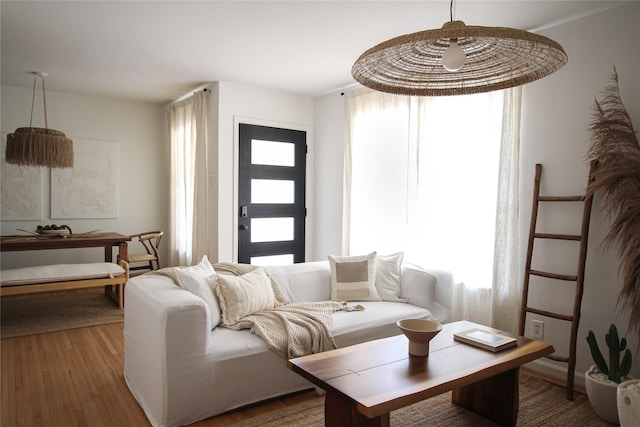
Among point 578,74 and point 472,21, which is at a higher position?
point 472,21

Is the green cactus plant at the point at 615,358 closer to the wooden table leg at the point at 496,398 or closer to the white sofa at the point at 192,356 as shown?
the wooden table leg at the point at 496,398

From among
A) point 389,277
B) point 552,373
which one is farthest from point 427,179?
point 552,373

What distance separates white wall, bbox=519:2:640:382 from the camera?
2783mm

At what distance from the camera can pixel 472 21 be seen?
317 cm

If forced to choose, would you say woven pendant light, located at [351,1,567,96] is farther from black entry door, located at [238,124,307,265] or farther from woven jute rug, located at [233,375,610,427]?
black entry door, located at [238,124,307,265]

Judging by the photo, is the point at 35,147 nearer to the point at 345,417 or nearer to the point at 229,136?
the point at 229,136

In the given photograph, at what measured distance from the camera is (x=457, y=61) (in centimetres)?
171

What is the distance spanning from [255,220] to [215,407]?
9.72ft

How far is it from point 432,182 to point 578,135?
4.12ft

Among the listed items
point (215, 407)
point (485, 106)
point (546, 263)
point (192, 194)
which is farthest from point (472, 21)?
point (192, 194)

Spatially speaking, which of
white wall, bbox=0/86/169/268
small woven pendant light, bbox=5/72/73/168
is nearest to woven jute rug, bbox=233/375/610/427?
small woven pendant light, bbox=5/72/73/168

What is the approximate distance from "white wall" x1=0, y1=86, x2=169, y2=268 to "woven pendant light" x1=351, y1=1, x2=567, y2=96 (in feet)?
17.1

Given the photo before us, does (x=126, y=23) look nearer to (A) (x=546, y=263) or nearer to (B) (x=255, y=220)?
(B) (x=255, y=220)

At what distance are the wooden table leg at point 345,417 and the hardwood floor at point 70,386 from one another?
69 cm
